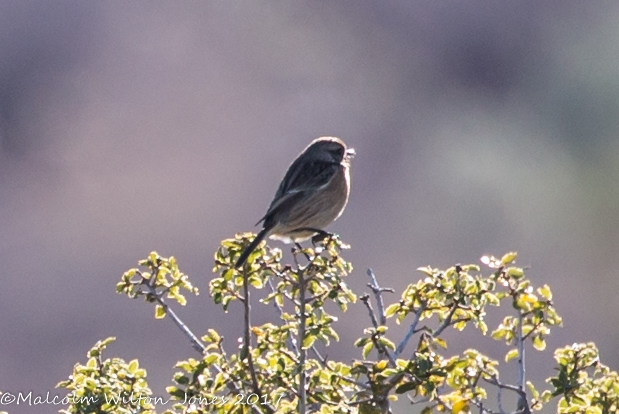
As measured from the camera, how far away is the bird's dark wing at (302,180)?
22.4 ft

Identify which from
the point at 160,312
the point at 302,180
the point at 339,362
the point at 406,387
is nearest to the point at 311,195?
the point at 302,180

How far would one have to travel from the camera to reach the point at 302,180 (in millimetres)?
7031

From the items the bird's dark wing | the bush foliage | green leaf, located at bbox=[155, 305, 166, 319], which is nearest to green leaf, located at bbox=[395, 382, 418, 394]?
the bush foliage

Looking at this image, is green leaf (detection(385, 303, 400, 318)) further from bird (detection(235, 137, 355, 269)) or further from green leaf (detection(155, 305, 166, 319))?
bird (detection(235, 137, 355, 269))

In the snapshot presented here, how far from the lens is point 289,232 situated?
6.71 metres

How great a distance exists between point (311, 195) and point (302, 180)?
210mm

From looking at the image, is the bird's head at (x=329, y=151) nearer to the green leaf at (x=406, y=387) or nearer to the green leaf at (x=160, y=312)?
the green leaf at (x=160, y=312)

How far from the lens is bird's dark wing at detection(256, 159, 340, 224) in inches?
268

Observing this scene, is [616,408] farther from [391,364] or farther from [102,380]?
[102,380]

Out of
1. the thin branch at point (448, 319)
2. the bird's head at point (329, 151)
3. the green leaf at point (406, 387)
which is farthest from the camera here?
the bird's head at point (329, 151)

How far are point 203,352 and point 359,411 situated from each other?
0.73 meters

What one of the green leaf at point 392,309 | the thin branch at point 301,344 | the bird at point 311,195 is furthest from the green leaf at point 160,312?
the bird at point 311,195

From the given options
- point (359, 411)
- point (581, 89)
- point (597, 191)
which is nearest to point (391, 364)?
point (359, 411)

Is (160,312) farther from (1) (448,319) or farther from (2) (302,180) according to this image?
(2) (302,180)
